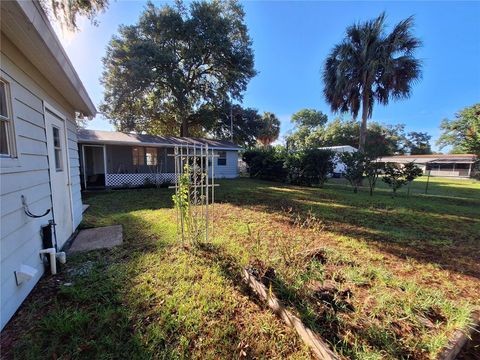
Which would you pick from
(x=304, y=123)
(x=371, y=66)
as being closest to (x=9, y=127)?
(x=371, y=66)

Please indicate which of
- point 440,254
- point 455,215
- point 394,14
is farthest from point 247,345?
point 394,14

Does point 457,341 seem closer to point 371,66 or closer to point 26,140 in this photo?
point 26,140

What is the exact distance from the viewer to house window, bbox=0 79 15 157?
2.00m

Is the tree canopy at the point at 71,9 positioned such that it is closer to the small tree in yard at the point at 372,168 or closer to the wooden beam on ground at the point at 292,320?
the wooden beam on ground at the point at 292,320

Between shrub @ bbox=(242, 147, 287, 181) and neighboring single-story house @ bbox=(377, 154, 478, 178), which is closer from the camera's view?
shrub @ bbox=(242, 147, 287, 181)

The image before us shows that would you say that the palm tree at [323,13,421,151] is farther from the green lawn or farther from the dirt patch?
the dirt patch

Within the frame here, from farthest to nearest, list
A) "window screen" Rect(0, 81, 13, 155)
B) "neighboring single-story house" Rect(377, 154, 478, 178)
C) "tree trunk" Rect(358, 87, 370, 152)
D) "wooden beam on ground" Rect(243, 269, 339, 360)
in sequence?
"neighboring single-story house" Rect(377, 154, 478, 178), "tree trunk" Rect(358, 87, 370, 152), "window screen" Rect(0, 81, 13, 155), "wooden beam on ground" Rect(243, 269, 339, 360)

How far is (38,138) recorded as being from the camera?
2723mm

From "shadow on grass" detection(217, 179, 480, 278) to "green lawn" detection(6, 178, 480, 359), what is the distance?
1.9 inches

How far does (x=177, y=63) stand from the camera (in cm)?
1778

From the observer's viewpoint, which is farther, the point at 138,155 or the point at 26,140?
the point at 138,155

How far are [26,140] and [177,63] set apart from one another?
18139mm

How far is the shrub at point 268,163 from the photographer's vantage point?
14.2m

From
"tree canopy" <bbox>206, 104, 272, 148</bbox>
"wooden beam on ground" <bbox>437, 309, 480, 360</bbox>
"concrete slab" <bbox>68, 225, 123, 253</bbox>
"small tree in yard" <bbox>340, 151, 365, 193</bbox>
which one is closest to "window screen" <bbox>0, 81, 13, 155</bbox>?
"concrete slab" <bbox>68, 225, 123, 253</bbox>
